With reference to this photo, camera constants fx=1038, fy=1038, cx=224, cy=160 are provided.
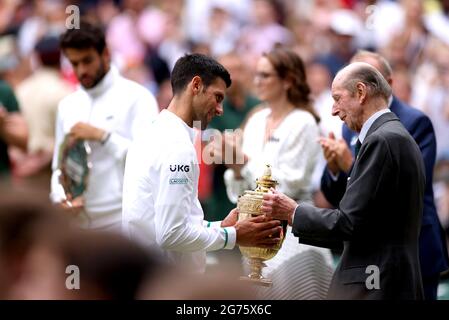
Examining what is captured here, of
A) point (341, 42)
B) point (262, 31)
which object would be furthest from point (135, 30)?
point (341, 42)

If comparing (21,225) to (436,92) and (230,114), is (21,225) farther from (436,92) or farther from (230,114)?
(436,92)

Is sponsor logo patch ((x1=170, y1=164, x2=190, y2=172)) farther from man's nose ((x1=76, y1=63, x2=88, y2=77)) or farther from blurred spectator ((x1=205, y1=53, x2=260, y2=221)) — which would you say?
blurred spectator ((x1=205, y1=53, x2=260, y2=221))

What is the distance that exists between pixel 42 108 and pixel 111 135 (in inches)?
81.9

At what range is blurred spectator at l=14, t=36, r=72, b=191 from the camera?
8539 millimetres

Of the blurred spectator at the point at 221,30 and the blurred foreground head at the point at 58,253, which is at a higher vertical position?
→ the blurred spectator at the point at 221,30

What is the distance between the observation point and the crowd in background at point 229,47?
9.10m

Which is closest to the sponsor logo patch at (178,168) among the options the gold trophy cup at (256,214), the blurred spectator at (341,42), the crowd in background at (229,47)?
the gold trophy cup at (256,214)

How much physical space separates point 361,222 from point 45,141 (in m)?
4.31

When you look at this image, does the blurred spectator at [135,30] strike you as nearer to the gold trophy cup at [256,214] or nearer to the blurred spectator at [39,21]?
the blurred spectator at [39,21]

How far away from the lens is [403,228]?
16.7ft

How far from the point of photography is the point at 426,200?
647cm

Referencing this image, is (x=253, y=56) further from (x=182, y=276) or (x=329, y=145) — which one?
(x=182, y=276)

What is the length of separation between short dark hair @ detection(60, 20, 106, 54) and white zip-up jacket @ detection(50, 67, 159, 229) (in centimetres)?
22

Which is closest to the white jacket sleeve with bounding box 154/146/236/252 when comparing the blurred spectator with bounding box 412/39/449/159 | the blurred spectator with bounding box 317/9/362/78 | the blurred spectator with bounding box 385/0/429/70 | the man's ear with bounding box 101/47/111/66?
the man's ear with bounding box 101/47/111/66
